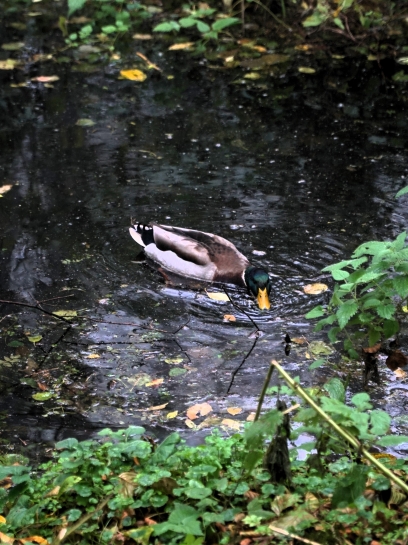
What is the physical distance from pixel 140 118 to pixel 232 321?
3783 millimetres

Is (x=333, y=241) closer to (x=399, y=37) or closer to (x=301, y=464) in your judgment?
(x=301, y=464)

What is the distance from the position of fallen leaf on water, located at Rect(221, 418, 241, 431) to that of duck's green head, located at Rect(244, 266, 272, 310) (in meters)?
1.44

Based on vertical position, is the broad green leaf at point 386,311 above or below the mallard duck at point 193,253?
above

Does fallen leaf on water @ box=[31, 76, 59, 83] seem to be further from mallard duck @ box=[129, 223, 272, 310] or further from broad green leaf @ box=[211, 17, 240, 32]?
mallard duck @ box=[129, 223, 272, 310]

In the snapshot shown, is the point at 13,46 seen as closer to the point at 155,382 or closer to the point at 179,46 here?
the point at 179,46

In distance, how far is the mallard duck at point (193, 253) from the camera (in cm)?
622

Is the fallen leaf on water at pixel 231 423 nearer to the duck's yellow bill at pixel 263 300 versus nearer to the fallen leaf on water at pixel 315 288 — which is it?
the duck's yellow bill at pixel 263 300

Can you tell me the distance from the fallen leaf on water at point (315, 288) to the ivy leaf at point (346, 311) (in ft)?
5.23

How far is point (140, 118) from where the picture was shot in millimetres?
8734

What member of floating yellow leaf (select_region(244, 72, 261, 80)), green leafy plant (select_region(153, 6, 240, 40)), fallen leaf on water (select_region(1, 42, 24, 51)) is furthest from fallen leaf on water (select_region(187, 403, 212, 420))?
fallen leaf on water (select_region(1, 42, 24, 51))

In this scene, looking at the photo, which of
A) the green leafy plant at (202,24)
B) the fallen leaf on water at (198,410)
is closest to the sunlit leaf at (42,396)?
the fallen leaf on water at (198,410)

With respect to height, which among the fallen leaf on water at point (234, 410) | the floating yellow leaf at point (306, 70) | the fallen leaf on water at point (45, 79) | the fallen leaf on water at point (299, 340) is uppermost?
the fallen leaf on water at point (234, 410)

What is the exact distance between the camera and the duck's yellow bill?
5.73m

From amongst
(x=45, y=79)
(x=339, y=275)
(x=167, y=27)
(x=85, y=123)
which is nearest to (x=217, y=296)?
(x=339, y=275)
